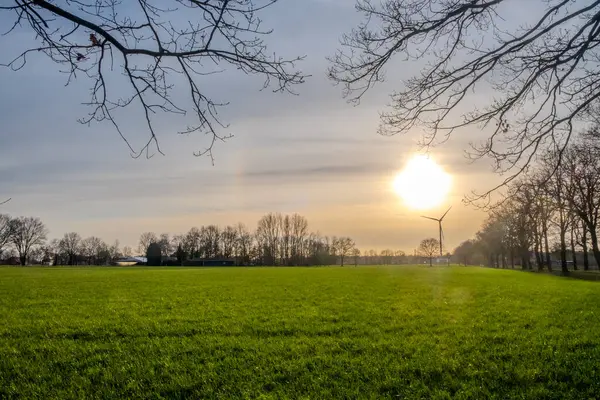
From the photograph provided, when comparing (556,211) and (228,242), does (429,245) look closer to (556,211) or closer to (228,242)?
(228,242)

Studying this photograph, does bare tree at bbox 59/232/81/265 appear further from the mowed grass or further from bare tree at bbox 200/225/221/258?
the mowed grass

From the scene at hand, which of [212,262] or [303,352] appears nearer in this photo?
[303,352]

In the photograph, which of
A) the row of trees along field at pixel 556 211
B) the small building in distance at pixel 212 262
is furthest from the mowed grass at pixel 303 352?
the small building in distance at pixel 212 262

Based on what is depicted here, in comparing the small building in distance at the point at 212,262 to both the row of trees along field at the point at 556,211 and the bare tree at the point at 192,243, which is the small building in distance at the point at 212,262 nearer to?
the bare tree at the point at 192,243

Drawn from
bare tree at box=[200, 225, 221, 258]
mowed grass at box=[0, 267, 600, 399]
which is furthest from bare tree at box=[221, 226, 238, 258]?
mowed grass at box=[0, 267, 600, 399]

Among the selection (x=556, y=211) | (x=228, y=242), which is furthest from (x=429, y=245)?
(x=556, y=211)

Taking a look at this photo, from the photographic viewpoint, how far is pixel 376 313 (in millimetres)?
15391

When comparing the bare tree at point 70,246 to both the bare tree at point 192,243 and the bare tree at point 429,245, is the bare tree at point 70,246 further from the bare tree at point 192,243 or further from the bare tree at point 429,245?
the bare tree at point 429,245

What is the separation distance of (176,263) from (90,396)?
127 metres

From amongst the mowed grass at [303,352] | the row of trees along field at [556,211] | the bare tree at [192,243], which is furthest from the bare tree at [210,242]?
the mowed grass at [303,352]

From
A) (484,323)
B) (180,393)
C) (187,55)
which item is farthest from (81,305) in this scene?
(187,55)

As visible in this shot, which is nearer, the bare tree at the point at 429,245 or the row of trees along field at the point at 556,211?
the row of trees along field at the point at 556,211

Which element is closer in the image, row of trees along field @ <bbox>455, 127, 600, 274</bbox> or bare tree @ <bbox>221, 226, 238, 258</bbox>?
row of trees along field @ <bbox>455, 127, 600, 274</bbox>

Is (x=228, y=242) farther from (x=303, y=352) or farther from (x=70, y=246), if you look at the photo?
(x=303, y=352)
